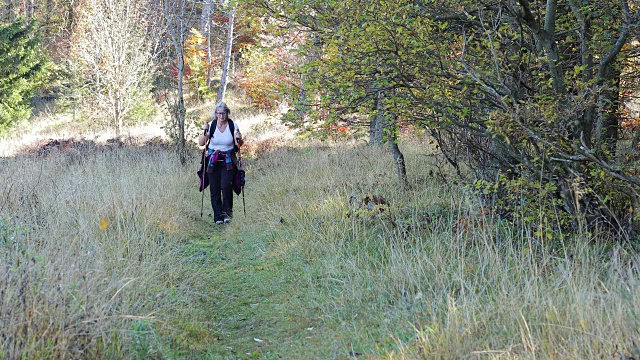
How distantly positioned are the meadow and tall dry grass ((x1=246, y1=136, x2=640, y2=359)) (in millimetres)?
16

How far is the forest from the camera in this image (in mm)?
3283

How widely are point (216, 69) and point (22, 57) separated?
11.7 m

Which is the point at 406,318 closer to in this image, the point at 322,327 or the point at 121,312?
the point at 322,327

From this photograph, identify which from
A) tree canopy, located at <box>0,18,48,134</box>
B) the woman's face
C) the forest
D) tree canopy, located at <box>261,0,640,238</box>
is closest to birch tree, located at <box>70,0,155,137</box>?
tree canopy, located at <box>0,18,48,134</box>

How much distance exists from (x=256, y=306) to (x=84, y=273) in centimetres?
160

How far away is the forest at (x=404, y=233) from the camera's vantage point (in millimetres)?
3283

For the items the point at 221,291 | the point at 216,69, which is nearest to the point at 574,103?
the point at 221,291

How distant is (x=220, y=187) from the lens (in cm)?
855

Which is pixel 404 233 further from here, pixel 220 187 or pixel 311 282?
pixel 220 187

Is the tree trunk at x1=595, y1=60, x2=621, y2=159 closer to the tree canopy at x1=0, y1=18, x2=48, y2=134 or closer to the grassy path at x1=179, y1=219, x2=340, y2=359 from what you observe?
the grassy path at x1=179, y1=219, x2=340, y2=359

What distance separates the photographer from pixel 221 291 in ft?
17.2

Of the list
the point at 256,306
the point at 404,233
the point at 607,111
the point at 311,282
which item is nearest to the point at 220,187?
the point at 311,282

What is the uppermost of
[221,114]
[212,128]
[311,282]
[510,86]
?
[510,86]

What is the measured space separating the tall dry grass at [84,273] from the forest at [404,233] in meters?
0.02
